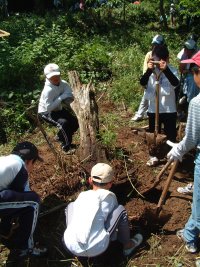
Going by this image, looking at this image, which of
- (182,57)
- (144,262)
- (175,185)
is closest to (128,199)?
(175,185)

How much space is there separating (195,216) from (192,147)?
2.26ft

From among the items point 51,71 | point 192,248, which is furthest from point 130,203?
point 51,71

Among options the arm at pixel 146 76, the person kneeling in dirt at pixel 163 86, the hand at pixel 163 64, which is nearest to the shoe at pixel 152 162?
the person kneeling in dirt at pixel 163 86

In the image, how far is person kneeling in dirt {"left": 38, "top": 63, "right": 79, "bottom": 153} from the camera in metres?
5.40

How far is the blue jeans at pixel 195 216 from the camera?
3.40m

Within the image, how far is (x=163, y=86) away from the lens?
5.08 metres

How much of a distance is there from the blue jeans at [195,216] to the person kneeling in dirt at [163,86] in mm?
1606

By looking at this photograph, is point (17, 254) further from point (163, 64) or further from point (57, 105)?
point (163, 64)

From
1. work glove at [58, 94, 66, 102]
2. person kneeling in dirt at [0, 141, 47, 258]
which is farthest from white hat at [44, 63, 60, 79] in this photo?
person kneeling in dirt at [0, 141, 47, 258]

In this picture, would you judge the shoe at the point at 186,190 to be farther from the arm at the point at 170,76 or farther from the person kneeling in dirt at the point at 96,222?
the arm at the point at 170,76

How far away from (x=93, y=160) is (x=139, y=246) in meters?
1.34

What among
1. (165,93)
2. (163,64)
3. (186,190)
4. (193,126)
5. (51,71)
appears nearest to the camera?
(193,126)

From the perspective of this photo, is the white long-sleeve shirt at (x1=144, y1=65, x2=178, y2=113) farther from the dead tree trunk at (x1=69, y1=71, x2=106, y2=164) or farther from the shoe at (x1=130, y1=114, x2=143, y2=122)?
the shoe at (x1=130, y1=114, x2=143, y2=122)

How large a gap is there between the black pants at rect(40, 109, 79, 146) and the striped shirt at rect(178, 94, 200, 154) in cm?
251
